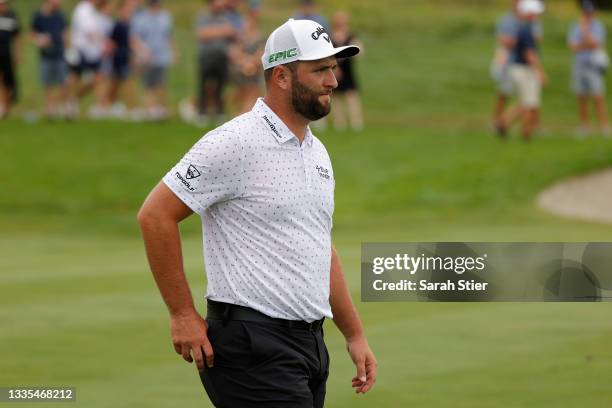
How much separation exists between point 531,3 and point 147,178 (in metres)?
6.83

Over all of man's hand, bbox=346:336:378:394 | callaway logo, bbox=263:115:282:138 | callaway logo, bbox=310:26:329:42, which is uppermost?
callaway logo, bbox=310:26:329:42

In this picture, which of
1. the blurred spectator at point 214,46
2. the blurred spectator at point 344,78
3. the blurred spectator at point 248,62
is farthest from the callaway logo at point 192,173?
the blurred spectator at point 214,46

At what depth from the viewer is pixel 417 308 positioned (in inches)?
454

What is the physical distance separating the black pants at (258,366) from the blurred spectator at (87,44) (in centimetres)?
1849

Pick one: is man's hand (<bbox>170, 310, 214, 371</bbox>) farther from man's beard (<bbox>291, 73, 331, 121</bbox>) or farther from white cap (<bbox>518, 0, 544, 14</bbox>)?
white cap (<bbox>518, 0, 544, 14</bbox>)

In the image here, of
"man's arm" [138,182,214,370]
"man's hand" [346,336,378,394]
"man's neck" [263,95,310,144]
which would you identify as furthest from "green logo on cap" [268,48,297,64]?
"man's hand" [346,336,378,394]

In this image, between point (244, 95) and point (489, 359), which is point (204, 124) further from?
point (489, 359)

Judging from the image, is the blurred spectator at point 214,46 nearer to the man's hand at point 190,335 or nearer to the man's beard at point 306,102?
the man's beard at point 306,102

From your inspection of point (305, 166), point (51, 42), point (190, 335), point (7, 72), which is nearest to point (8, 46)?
point (7, 72)

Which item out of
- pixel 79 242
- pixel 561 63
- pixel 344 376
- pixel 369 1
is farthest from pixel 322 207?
pixel 369 1

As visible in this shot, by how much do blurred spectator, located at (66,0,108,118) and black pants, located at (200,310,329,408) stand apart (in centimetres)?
1849

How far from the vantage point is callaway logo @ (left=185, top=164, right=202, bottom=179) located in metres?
5.04

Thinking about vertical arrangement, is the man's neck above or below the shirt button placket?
above

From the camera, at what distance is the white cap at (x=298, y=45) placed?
17.2 ft
